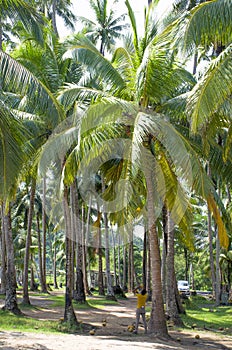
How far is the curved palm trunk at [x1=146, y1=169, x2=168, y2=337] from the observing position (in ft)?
41.1

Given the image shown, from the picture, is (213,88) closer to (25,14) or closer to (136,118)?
(136,118)

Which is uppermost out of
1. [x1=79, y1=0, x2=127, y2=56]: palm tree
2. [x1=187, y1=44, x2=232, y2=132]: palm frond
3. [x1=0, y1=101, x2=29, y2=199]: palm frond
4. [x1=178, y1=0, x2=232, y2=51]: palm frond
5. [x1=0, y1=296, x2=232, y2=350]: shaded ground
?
[x1=79, y1=0, x2=127, y2=56]: palm tree

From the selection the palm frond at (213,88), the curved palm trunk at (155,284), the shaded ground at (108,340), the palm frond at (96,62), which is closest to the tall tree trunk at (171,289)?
the shaded ground at (108,340)

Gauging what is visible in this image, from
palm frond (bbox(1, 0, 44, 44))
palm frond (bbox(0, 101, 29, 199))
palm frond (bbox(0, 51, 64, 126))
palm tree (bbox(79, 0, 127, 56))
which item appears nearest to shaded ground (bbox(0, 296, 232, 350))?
palm frond (bbox(0, 101, 29, 199))

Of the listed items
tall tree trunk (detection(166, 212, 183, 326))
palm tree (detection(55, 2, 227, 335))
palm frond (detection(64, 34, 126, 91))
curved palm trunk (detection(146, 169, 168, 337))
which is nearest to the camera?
palm tree (detection(55, 2, 227, 335))

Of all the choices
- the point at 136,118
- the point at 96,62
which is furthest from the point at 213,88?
the point at 96,62

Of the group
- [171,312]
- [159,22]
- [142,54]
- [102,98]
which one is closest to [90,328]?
[171,312]

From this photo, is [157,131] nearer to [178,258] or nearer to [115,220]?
[115,220]

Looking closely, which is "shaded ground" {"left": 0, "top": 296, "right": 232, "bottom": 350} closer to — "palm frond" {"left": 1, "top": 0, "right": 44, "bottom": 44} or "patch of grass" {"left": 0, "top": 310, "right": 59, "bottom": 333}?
"patch of grass" {"left": 0, "top": 310, "right": 59, "bottom": 333}

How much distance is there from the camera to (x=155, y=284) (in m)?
12.8

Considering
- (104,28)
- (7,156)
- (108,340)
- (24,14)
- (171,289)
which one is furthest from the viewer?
(104,28)

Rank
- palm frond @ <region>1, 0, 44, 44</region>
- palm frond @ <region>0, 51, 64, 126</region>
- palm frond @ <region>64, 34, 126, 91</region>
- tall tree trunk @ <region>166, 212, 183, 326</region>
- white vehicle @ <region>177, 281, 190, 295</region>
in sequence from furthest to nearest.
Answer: white vehicle @ <region>177, 281, 190, 295</region>, tall tree trunk @ <region>166, 212, 183, 326</region>, palm frond @ <region>64, 34, 126, 91</region>, palm frond @ <region>0, 51, 64, 126</region>, palm frond @ <region>1, 0, 44, 44</region>

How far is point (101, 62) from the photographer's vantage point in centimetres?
1291

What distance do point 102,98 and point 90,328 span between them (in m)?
6.73
